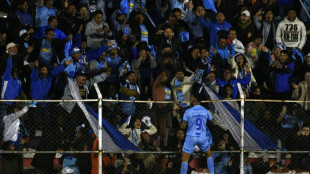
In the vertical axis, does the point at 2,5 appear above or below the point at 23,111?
above

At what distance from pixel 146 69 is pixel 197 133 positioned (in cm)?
352

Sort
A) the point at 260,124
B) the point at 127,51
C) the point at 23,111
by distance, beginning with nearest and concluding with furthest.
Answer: the point at 23,111
the point at 260,124
the point at 127,51

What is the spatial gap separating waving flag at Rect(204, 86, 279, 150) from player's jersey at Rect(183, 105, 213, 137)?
43cm

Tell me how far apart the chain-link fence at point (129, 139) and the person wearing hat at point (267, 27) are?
4.24 metres

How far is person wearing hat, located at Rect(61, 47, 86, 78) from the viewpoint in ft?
66.4

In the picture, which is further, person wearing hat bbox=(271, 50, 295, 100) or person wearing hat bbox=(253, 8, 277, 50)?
person wearing hat bbox=(253, 8, 277, 50)

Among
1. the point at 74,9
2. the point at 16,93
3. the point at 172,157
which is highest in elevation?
the point at 74,9

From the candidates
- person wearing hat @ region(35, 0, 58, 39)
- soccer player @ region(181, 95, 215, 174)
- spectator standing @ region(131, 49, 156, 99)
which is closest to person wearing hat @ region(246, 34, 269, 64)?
spectator standing @ region(131, 49, 156, 99)

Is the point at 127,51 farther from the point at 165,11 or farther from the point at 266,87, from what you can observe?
the point at 266,87

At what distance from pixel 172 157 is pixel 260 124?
2.18 m

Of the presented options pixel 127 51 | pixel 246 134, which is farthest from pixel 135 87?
pixel 246 134

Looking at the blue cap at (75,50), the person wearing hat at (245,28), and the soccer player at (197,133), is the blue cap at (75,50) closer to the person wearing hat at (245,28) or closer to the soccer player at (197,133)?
the soccer player at (197,133)

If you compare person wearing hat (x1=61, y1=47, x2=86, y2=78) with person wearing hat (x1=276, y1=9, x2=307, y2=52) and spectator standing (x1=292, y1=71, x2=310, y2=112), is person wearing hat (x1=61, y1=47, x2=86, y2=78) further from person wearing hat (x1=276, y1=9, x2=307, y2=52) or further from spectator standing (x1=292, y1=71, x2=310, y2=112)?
person wearing hat (x1=276, y1=9, x2=307, y2=52)

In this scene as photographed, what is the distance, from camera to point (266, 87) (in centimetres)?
2172
